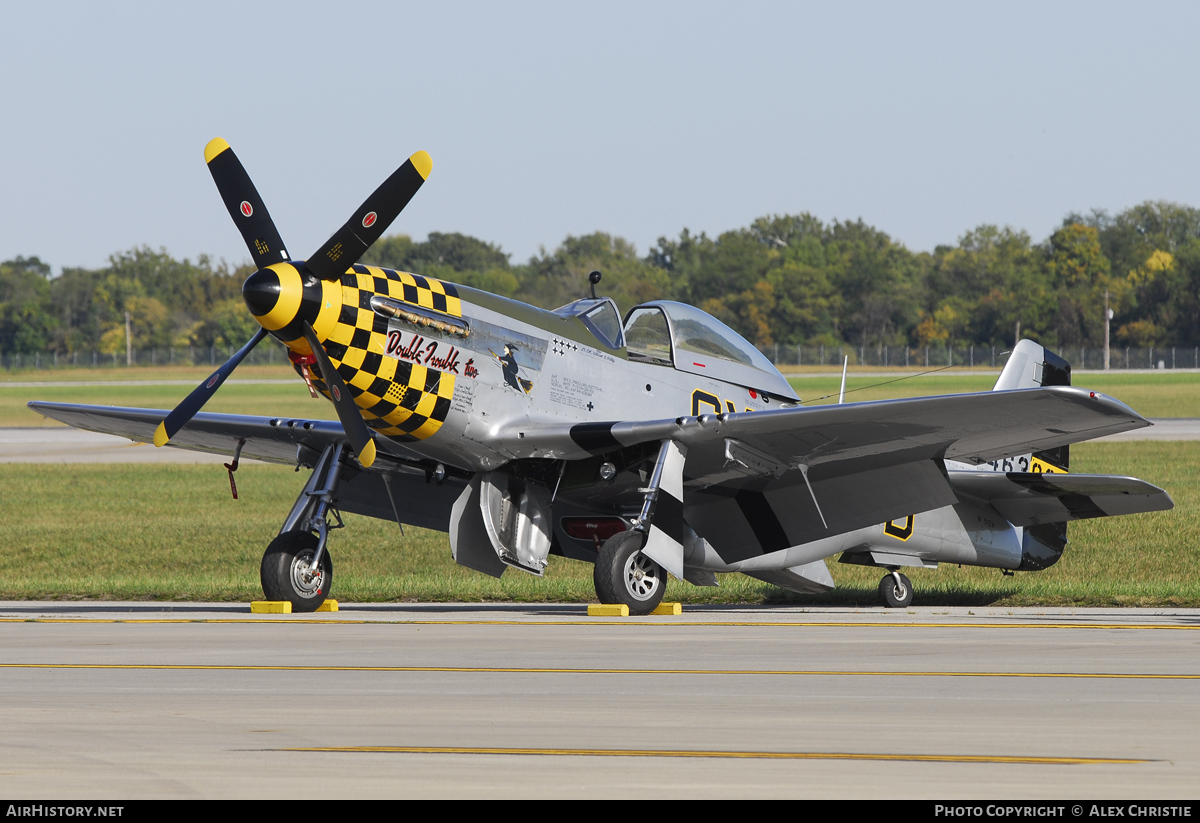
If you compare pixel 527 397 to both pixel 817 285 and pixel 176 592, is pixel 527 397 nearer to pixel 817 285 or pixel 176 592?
pixel 176 592

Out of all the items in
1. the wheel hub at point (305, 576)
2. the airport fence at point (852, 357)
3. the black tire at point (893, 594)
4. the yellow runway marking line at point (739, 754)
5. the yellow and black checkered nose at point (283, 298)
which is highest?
the airport fence at point (852, 357)

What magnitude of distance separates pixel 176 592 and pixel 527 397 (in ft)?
17.5

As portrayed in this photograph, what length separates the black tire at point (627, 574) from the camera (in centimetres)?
1190

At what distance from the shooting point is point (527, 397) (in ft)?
40.7

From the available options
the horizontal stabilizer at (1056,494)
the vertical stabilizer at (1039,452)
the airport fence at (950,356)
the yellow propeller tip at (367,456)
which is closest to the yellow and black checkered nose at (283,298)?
the yellow propeller tip at (367,456)

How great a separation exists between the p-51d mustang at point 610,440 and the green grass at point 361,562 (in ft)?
3.70

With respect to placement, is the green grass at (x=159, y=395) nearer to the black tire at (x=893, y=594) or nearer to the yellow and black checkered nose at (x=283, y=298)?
the black tire at (x=893, y=594)

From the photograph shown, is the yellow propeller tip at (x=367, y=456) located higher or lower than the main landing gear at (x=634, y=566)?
higher

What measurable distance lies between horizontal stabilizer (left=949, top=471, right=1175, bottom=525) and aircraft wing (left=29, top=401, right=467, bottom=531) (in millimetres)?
5099

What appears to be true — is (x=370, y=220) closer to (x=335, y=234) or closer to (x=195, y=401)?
(x=335, y=234)

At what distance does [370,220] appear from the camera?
1127 cm

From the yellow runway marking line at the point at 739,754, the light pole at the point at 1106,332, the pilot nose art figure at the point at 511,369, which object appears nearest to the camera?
the yellow runway marking line at the point at 739,754

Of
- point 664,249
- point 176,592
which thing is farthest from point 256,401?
point 664,249

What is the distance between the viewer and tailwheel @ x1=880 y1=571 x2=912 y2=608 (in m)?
14.3
